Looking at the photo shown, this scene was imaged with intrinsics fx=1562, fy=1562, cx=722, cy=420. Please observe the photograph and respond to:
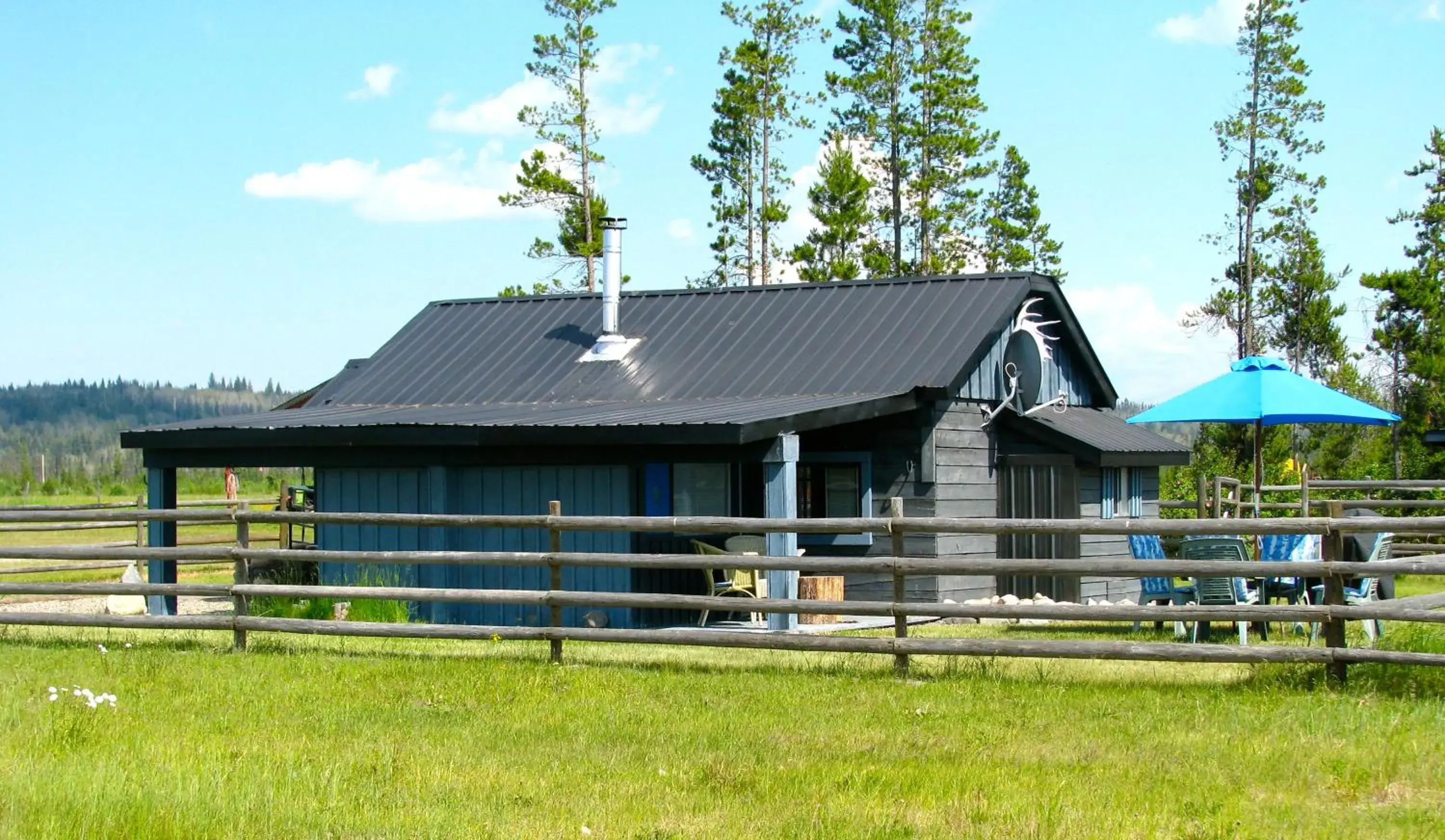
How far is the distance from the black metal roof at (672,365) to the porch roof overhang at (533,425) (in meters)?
0.03

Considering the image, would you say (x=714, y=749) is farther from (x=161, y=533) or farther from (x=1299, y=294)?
(x=1299, y=294)

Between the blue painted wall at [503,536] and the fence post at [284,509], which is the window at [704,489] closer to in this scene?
the blue painted wall at [503,536]

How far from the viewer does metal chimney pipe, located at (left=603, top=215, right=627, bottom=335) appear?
20.7 meters

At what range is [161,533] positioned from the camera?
17953 mm

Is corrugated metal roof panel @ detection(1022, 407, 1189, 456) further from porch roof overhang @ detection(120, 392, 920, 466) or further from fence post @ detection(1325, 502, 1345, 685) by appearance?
fence post @ detection(1325, 502, 1345, 685)

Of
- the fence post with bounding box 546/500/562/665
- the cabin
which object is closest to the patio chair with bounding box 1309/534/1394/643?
the cabin

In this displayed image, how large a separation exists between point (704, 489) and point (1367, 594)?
24.5 feet

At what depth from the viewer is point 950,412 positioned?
60.0 feet

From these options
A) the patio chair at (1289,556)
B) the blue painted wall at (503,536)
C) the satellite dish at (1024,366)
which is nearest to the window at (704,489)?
the blue painted wall at (503,536)

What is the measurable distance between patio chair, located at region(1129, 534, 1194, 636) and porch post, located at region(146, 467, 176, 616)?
10.1m

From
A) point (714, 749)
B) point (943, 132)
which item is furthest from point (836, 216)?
point (714, 749)

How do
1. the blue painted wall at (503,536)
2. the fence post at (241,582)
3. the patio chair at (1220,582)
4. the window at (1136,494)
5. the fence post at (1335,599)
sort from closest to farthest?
the fence post at (1335,599), the patio chair at (1220,582), the fence post at (241,582), the blue painted wall at (503,536), the window at (1136,494)

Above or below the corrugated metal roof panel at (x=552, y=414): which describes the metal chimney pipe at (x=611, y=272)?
above

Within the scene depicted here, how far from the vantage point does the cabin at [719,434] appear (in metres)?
16.8
